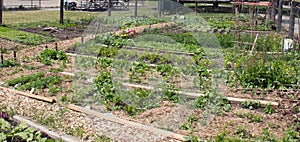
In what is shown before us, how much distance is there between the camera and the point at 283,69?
739 cm

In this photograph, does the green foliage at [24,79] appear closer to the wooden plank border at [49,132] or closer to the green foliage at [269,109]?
the wooden plank border at [49,132]

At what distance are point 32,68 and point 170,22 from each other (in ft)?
25.5

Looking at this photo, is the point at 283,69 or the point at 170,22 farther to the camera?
the point at 170,22

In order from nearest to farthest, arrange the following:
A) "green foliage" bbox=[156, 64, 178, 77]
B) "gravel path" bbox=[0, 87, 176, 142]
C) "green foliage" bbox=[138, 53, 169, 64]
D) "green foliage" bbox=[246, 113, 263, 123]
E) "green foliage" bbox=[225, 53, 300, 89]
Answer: "gravel path" bbox=[0, 87, 176, 142] → "green foliage" bbox=[246, 113, 263, 123] → "green foliage" bbox=[225, 53, 300, 89] → "green foliage" bbox=[156, 64, 178, 77] → "green foliage" bbox=[138, 53, 169, 64]

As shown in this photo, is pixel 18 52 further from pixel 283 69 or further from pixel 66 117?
pixel 283 69

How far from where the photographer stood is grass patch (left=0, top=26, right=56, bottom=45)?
10828 millimetres

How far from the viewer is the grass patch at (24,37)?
10.8 meters

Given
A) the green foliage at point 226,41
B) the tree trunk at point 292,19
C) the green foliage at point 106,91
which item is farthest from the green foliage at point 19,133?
the tree trunk at point 292,19

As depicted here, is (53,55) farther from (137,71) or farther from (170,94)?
(170,94)

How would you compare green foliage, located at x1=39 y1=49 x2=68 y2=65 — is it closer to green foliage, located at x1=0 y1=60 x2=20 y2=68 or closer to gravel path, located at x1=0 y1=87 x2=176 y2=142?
green foliage, located at x1=0 y1=60 x2=20 y2=68

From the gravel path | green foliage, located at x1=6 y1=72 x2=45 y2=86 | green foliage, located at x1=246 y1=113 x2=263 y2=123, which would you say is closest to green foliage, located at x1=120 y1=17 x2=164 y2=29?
green foliage, located at x1=6 y1=72 x2=45 y2=86

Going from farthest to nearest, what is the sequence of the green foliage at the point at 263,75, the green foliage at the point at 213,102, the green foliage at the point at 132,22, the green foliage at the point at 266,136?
the green foliage at the point at 132,22 → the green foliage at the point at 263,75 → the green foliage at the point at 213,102 → the green foliage at the point at 266,136

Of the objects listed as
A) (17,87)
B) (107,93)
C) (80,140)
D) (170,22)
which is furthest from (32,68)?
(170,22)

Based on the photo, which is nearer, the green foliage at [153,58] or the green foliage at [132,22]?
the green foliage at [153,58]
